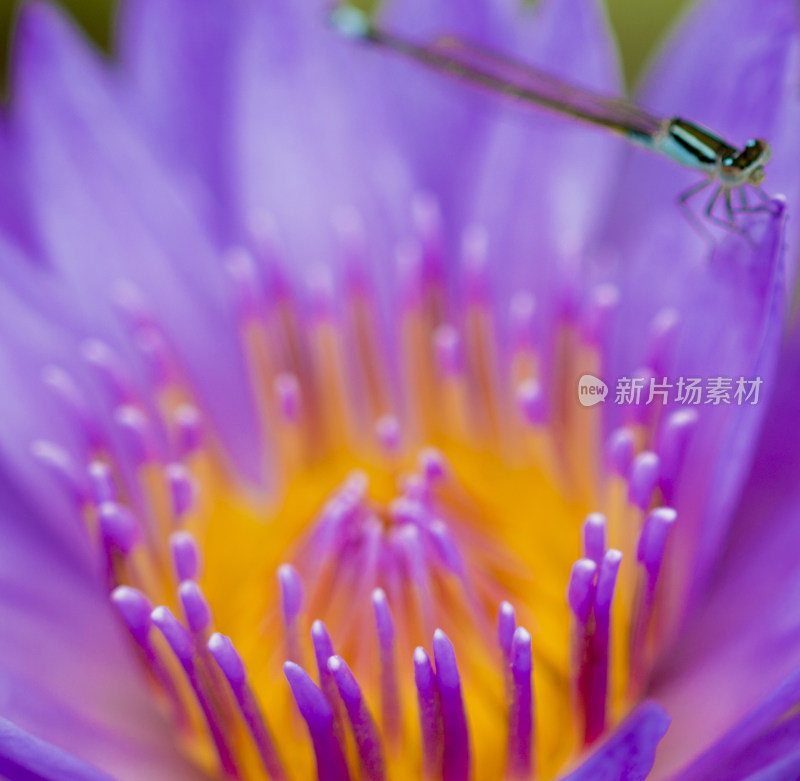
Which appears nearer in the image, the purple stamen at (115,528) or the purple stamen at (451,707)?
the purple stamen at (451,707)

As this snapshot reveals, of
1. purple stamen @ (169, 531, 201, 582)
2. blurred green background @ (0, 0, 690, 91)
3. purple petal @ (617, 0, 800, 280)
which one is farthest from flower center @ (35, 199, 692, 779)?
blurred green background @ (0, 0, 690, 91)

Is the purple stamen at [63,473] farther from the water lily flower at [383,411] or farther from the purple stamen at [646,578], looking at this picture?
the purple stamen at [646,578]

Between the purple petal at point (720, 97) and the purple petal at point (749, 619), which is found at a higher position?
the purple petal at point (720, 97)

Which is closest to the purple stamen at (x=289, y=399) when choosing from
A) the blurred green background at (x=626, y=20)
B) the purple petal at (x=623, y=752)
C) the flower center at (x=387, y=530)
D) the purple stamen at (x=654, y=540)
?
the flower center at (x=387, y=530)

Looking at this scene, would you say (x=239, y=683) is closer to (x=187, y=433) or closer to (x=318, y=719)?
(x=318, y=719)

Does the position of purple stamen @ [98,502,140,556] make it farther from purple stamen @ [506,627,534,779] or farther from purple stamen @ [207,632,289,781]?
purple stamen @ [506,627,534,779]

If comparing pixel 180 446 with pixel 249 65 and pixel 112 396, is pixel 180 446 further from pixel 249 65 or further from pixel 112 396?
pixel 249 65
